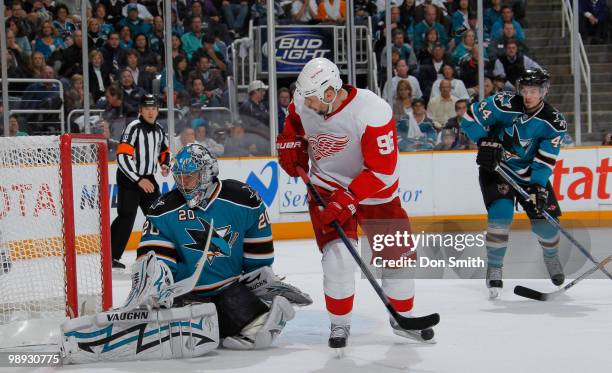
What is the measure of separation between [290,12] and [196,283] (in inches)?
204

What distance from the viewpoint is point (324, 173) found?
3900mm

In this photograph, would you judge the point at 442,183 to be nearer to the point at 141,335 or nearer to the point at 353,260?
the point at 353,260

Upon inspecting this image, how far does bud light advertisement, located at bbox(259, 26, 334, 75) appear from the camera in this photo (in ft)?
27.0

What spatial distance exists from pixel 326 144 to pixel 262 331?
0.75 metres

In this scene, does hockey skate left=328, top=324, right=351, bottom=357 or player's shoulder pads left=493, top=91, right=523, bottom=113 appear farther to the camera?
player's shoulder pads left=493, top=91, right=523, bottom=113

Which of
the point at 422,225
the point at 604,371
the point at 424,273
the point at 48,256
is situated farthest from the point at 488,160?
the point at 422,225

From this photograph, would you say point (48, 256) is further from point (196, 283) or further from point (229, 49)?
point (229, 49)

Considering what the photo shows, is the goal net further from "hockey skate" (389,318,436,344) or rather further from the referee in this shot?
the referee

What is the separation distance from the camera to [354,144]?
3.79 metres

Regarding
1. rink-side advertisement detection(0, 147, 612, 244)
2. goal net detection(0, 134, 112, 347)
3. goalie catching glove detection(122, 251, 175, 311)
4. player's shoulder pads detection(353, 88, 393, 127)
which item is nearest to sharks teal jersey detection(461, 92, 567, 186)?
player's shoulder pads detection(353, 88, 393, 127)

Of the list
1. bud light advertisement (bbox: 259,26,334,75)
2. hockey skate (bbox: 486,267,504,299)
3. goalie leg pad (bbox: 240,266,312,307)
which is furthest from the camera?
bud light advertisement (bbox: 259,26,334,75)

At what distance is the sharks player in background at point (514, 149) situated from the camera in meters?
4.83

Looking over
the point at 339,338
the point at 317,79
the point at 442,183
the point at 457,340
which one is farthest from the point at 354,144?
the point at 442,183

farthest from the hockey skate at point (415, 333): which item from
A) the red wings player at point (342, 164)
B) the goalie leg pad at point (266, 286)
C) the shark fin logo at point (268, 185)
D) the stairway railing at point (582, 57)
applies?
the stairway railing at point (582, 57)
